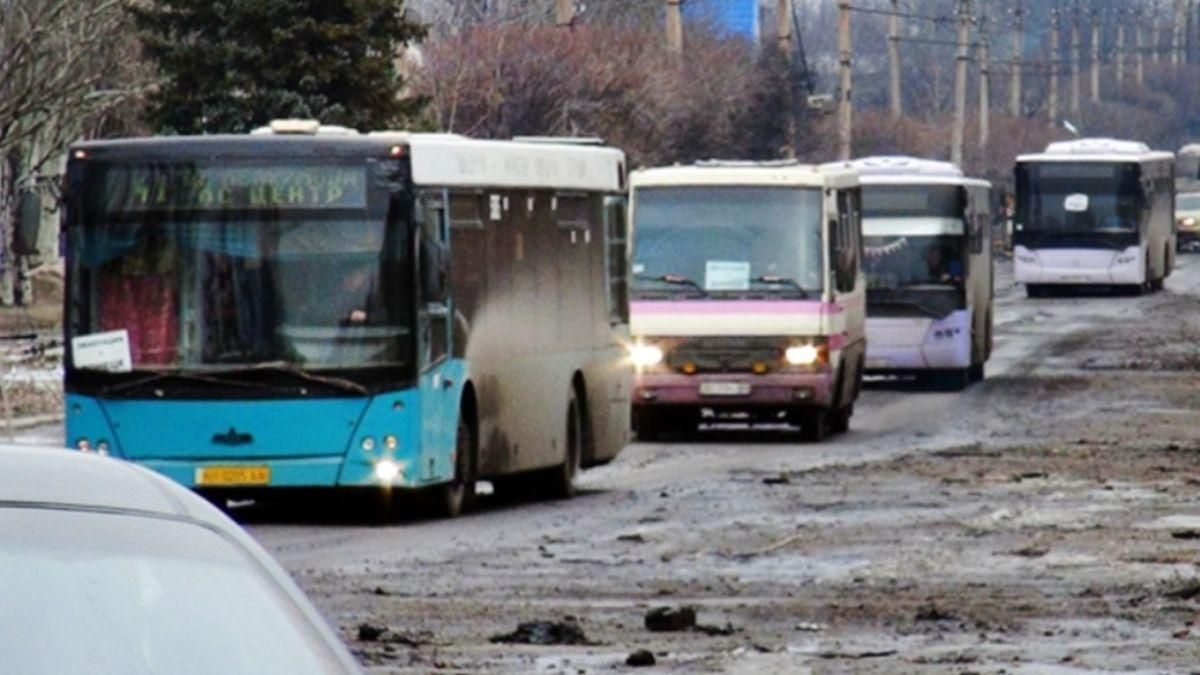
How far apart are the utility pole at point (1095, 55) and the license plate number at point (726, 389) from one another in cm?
10650

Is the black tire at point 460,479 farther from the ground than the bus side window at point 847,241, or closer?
closer

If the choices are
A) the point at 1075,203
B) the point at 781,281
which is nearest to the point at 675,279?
the point at 781,281

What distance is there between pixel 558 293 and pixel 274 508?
2.51 meters

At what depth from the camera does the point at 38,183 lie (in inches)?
2240

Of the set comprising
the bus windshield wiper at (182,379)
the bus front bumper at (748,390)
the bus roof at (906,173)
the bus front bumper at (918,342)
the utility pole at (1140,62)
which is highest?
the bus windshield wiper at (182,379)

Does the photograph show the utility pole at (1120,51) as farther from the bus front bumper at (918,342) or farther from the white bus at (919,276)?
the bus front bumper at (918,342)

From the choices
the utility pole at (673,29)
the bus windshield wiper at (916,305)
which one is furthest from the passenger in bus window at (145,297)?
the utility pole at (673,29)

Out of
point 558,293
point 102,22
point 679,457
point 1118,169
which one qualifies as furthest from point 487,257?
point 1118,169

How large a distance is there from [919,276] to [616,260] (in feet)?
51.3

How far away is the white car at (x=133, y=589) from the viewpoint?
4.79 metres

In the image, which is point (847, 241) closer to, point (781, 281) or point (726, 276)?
point (781, 281)

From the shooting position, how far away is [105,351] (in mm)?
21062

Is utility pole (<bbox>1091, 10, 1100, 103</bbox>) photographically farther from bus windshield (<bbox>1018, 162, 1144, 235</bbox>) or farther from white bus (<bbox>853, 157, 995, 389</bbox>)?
white bus (<bbox>853, 157, 995, 389</bbox>)

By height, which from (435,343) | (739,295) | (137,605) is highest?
(137,605)
